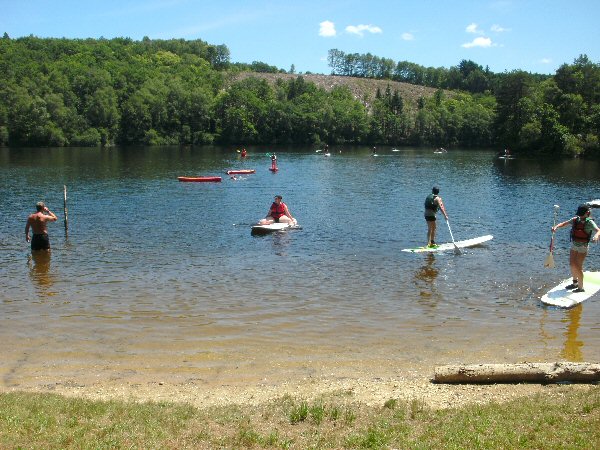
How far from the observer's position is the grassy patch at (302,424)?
775 centimetres

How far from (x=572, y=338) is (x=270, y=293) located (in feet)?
29.0

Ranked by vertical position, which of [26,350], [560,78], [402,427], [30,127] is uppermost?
[560,78]

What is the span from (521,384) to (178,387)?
6.55 m

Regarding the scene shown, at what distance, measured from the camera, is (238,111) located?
493 feet

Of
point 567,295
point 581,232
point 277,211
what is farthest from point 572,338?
point 277,211

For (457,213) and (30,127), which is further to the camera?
(30,127)

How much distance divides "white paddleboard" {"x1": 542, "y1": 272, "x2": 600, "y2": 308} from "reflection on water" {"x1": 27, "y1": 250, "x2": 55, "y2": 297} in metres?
15.5

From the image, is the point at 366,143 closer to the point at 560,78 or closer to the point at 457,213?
the point at 560,78

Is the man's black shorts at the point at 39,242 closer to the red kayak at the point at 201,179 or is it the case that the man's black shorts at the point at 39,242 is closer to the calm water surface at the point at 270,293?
the calm water surface at the point at 270,293

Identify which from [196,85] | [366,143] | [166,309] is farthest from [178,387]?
[196,85]

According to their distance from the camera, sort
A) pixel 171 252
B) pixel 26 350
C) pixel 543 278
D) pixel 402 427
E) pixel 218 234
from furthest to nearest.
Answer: pixel 218 234, pixel 171 252, pixel 543 278, pixel 26 350, pixel 402 427

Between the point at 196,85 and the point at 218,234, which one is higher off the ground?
the point at 196,85

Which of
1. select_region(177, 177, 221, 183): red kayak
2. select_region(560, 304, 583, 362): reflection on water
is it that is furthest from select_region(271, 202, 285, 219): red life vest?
select_region(177, 177, 221, 183): red kayak

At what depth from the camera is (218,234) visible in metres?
29.9
